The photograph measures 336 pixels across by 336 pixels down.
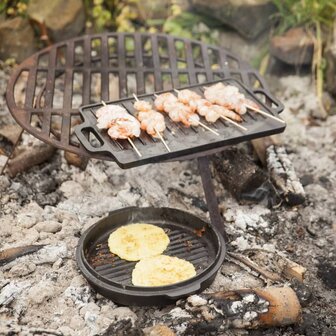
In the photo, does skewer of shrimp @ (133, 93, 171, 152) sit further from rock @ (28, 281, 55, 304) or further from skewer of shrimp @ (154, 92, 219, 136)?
rock @ (28, 281, 55, 304)

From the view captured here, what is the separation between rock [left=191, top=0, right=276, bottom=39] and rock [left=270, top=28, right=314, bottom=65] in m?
0.28

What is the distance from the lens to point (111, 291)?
346cm

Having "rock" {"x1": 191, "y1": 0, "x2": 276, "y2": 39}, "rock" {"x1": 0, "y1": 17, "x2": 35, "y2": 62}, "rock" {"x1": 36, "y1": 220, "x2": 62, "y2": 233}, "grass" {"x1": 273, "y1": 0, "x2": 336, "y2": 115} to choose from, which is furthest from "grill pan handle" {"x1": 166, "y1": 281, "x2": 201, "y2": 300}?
"rock" {"x1": 0, "y1": 17, "x2": 35, "y2": 62}

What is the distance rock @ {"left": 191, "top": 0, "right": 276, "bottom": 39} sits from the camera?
21.5 feet

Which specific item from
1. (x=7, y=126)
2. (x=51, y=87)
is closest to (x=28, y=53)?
(x=7, y=126)

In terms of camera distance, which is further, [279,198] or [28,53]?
[28,53]

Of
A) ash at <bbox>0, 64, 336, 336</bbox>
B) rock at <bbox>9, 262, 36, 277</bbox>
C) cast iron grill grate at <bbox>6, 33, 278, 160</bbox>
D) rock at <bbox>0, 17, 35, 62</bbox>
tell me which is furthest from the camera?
rock at <bbox>0, 17, 35, 62</bbox>

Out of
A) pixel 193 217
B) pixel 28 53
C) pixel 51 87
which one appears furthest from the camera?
pixel 28 53

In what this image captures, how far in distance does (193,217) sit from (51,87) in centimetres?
172

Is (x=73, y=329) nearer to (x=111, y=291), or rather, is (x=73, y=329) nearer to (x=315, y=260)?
(x=111, y=291)

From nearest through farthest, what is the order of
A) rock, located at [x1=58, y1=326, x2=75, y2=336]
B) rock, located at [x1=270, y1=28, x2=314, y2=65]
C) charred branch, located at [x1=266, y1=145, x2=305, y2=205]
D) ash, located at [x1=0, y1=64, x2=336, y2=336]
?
rock, located at [x1=58, y1=326, x2=75, y2=336] < ash, located at [x1=0, y1=64, x2=336, y2=336] < charred branch, located at [x1=266, y1=145, x2=305, y2=205] < rock, located at [x1=270, y1=28, x2=314, y2=65]

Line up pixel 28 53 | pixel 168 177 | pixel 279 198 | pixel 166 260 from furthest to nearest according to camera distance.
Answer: pixel 28 53
pixel 168 177
pixel 279 198
pixel 166 260

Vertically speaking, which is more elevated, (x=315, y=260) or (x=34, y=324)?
(x=34, y=324)

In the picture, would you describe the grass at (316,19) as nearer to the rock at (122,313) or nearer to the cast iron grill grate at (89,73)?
the cast iron grill grate at (89,73)
